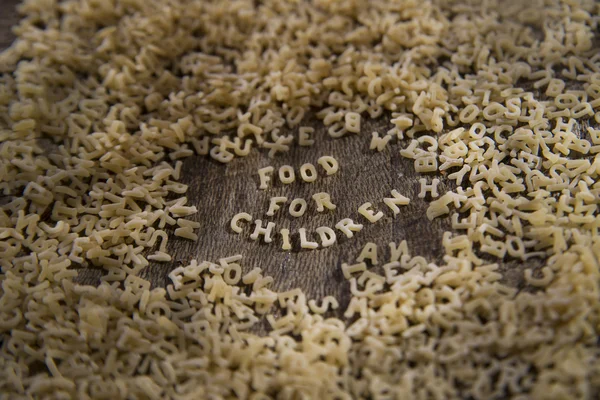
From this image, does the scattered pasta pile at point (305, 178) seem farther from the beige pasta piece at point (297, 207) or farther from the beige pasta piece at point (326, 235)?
the beige pasta piece at point (297, 207)

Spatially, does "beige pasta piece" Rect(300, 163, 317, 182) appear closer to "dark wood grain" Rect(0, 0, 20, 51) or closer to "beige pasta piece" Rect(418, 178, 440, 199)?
"beige pasta piece" Rect(418, 178, 440, 199)

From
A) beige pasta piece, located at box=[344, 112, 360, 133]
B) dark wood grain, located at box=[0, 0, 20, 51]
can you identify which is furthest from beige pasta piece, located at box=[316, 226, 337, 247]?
dark wood grain, located at box=[0, 0, 20, 51]

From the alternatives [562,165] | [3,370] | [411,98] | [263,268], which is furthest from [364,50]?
[3,370]

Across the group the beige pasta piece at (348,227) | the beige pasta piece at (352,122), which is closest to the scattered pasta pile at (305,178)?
the beige pasta piece at (352,122)

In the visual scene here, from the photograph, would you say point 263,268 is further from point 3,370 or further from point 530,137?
point 530,137

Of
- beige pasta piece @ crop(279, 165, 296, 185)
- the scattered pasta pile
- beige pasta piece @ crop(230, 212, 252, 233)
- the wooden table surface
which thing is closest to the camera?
the scattered pasta pile

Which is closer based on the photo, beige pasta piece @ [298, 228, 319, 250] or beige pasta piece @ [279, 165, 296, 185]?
beige pasta piece @ [298, 228, 319, 250]

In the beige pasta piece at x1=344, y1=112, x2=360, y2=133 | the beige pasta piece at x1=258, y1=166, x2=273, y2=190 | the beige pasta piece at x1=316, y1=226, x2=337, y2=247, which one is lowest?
the beige pasta piece at x1=316, y1=226, x2=337, y2=247

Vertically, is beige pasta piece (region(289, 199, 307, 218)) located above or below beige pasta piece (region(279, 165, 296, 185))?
below
